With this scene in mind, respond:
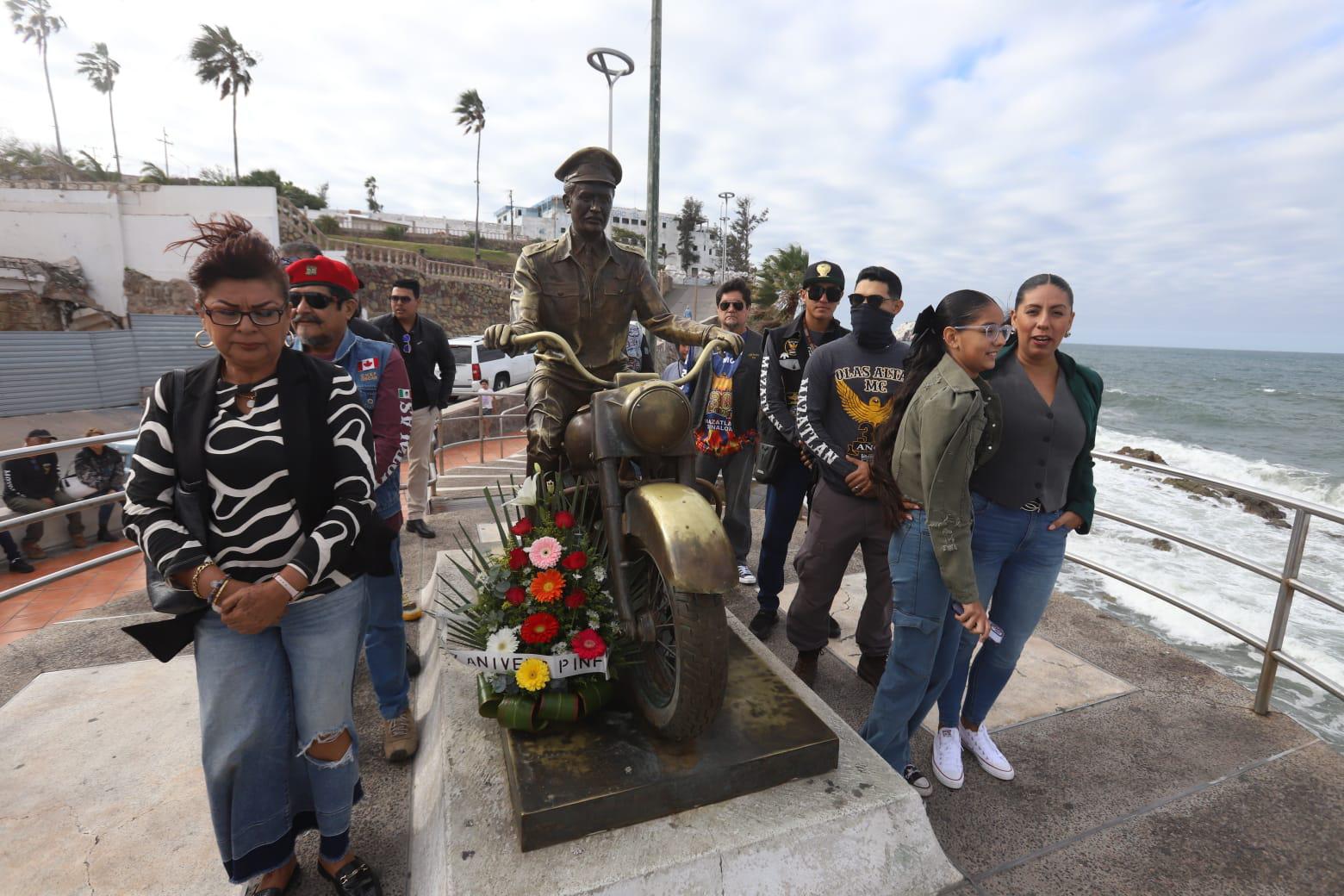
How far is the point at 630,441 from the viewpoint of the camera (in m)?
2.25

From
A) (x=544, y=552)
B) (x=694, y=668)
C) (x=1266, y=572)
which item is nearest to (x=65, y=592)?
(x=544, y=552)

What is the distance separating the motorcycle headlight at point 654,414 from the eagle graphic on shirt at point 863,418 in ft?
3.80

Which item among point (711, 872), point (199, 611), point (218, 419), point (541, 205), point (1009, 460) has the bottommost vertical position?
point (711, 872)

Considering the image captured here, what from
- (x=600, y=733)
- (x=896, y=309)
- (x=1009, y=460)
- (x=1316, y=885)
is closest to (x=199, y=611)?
(x=600, y=733)

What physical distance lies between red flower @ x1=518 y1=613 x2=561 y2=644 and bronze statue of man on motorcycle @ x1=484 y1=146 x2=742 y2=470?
79cm

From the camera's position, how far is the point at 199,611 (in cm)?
166

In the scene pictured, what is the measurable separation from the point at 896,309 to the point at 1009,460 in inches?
40.4

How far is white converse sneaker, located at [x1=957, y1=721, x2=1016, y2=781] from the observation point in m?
2.54

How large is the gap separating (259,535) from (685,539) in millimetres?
1163

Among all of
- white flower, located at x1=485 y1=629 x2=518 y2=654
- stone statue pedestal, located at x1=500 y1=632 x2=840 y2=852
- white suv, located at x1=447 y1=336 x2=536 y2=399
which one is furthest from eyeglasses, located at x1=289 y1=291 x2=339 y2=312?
white suv, located at x1=447 y1=336 x2=536 y2=399

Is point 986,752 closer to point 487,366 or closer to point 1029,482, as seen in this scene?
point 1029,482

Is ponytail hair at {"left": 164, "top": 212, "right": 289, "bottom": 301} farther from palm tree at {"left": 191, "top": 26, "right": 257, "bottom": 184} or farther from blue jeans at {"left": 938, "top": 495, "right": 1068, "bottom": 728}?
palm tree at {"left": 191, "top": 26, "right": 257, "bottom": 184}

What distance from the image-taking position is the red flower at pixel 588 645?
2168mm

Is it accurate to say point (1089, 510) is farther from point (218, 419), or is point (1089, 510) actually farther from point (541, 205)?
point (541, 205)
